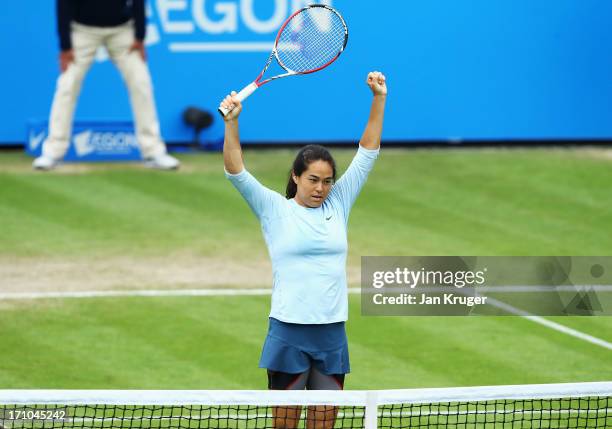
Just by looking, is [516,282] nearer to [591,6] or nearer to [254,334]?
[254,334]

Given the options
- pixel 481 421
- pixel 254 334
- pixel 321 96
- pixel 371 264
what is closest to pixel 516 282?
pixel 371 264

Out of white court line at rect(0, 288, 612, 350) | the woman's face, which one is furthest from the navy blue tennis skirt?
white court line at rect(0, 288, 612, 350)

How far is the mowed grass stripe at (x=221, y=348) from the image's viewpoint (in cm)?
1009

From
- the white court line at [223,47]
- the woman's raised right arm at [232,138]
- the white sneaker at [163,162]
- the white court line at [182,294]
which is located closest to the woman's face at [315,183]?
the woman's raised right arm at [232,138]

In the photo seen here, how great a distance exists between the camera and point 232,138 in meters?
7.23

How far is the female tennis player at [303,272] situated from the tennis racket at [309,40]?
1.41 m

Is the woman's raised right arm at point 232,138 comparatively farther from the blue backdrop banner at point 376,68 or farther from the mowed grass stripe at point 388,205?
the blue backdrop banner at point 376,68

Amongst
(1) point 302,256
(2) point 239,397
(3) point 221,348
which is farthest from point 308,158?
(3) point 221,348

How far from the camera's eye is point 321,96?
60.1ft

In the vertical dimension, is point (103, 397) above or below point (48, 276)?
above

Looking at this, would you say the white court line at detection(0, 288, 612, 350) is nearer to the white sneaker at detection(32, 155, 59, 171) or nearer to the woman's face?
the white sneaker at detection(32, 155, 59, 171)

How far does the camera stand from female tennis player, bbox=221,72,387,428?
7.18 m

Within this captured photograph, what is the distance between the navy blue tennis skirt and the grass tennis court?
2.71m

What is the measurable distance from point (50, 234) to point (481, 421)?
22.5 feet
